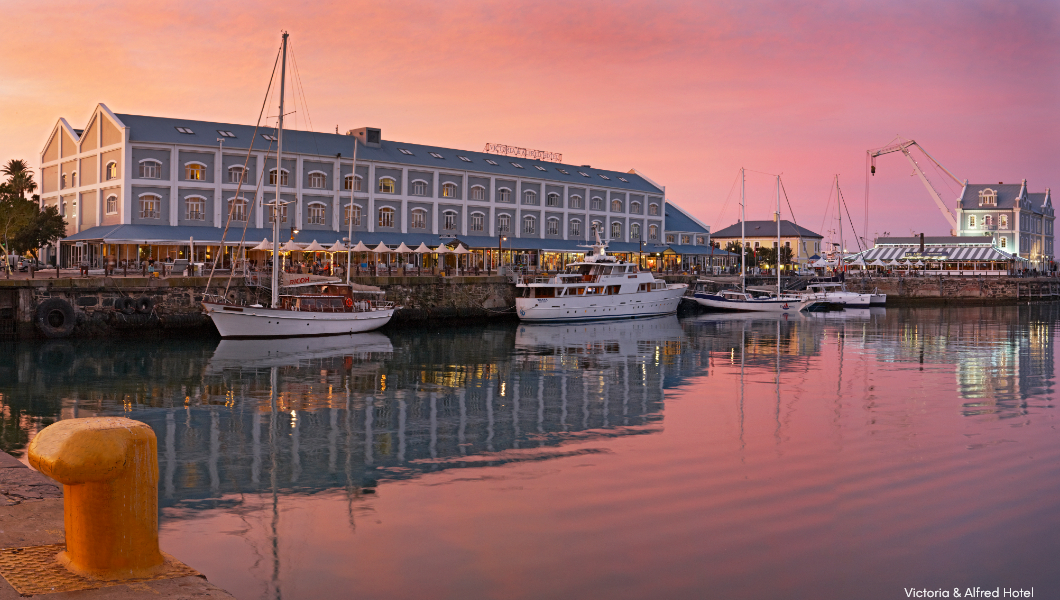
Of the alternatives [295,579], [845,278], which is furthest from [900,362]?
[845,278]

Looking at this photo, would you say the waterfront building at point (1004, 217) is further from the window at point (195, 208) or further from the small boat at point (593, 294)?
the window at point (195, 208)

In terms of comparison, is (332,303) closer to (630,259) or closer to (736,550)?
(736,550)

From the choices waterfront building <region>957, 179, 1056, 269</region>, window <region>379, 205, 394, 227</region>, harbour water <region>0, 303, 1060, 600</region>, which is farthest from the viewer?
waterfront building <region>957, 179, 1056, 269</region>

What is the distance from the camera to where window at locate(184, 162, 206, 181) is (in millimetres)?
62000

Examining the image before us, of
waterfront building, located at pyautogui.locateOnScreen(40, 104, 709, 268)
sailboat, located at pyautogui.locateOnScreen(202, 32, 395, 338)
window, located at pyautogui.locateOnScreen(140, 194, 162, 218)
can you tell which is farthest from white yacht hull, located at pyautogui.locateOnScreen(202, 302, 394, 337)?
window, located at pyautogui.locateOnScreen(140, 194, 162, 218)

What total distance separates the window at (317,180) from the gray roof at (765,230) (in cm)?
8990

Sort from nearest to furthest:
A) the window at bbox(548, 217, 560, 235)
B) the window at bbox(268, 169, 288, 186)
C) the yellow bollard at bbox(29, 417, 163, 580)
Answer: the yellow bollard at bbox(29, 417, 163, 580), the window at bbox(268, 169, 288, 186), the window at bbox(548, 217, 560, 235)

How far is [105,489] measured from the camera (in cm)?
633

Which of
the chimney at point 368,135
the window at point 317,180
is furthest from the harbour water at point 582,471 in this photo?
the chimney at point 368,135

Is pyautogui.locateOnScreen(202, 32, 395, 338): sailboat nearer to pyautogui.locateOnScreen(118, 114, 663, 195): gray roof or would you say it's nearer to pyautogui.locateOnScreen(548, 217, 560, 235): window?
pyautogui.locateOnScreen(118, 114, 663, 195): gray roof

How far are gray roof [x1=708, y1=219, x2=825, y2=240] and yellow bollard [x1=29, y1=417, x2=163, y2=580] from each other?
463 ft

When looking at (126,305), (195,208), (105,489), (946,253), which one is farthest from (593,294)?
(946,253)

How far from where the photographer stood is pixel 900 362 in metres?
37.0

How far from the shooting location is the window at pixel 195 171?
6200cm
